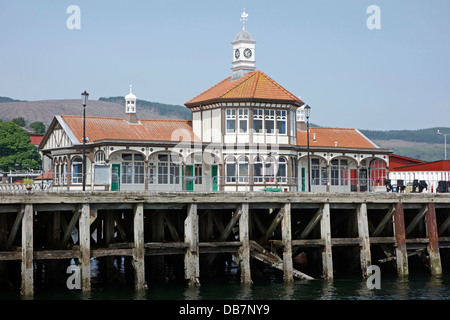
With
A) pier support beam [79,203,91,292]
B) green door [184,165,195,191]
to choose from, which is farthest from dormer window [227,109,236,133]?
pier support beam [79,203,91,292]

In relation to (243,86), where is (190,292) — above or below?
below

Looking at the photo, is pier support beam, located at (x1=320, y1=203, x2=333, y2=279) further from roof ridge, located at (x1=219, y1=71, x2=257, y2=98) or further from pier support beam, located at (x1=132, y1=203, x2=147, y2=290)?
roof ridge, located at (x1=219, y1=71, x2=257, y2=98)

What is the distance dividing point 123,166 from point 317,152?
13.5 meters

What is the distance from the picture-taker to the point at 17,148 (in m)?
112

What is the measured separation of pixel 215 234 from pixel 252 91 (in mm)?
11893

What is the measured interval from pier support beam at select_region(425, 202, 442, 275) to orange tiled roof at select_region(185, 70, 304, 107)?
14179 mm

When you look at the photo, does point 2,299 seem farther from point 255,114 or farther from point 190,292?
point 255,114

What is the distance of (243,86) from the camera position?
50.8m

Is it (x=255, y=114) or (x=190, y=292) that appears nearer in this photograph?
(x=190, y=292)

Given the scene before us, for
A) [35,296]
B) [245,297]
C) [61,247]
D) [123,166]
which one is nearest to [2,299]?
[35,296]

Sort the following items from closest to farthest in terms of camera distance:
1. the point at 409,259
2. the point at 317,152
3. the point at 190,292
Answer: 1. the point at 190,292
2. the point at 409,259
3. the point at 317,152

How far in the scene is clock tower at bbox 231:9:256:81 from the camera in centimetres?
5584

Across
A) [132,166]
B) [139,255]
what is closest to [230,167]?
[132,166]
